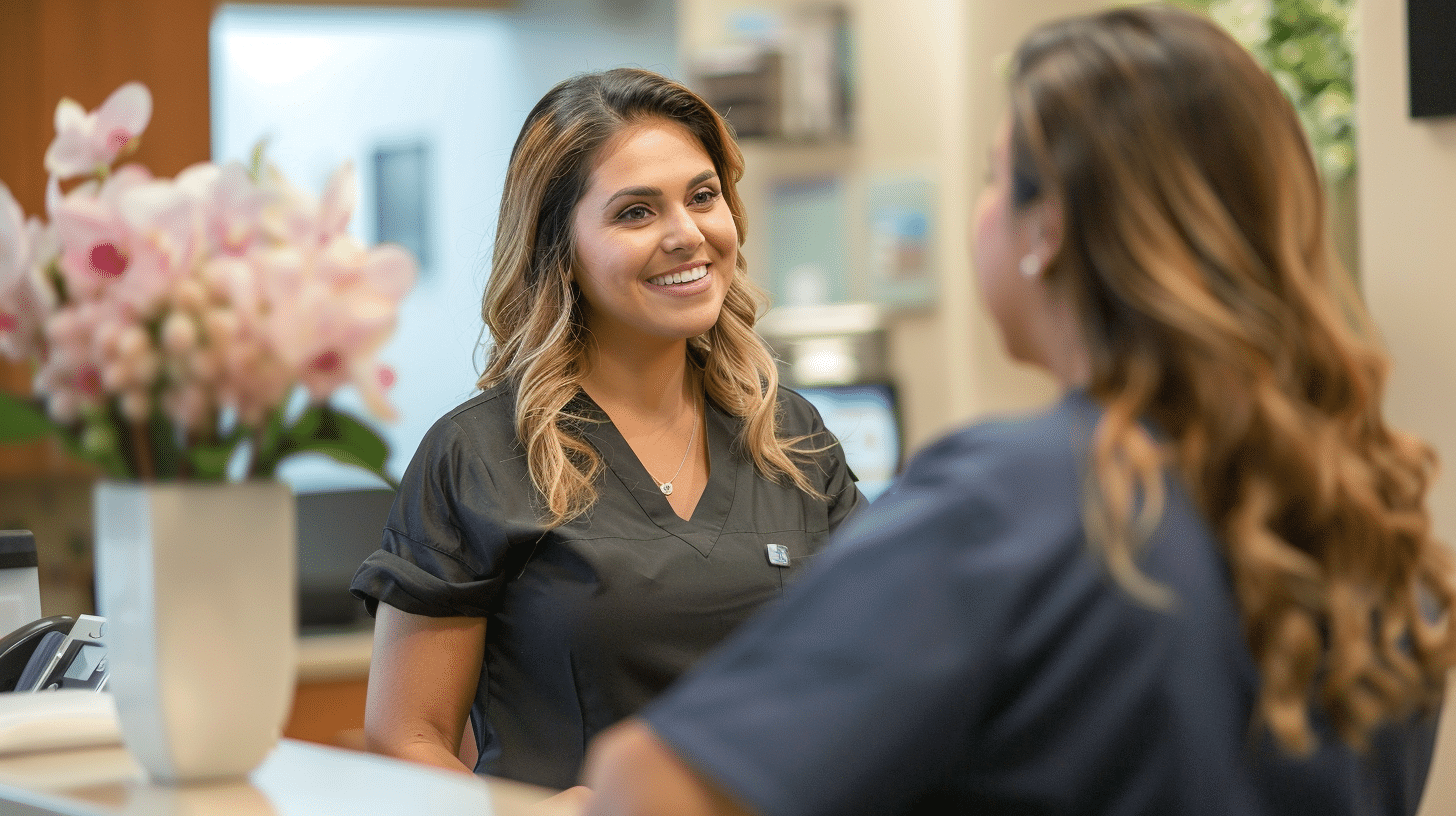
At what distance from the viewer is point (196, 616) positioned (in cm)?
113

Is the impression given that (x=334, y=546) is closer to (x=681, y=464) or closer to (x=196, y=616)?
(x=681, y=464)

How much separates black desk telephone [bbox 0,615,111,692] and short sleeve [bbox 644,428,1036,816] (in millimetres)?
1082

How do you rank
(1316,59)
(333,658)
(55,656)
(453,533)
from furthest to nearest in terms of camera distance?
(333,658) < (1316,59) < (453,533) < (55,656)

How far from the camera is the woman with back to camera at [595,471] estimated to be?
1.76m

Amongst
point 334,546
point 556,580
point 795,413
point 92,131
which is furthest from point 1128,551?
point 334,546

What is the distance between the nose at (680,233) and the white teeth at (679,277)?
0.10ft

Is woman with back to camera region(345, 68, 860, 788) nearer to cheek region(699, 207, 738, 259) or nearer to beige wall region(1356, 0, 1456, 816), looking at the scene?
cheek region(699, 207, 738, 259)

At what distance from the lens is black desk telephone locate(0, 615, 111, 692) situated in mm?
1652

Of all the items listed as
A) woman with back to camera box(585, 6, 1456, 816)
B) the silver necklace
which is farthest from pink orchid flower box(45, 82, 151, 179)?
the silver necklace

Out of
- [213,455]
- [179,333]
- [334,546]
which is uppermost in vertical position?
[179,333]

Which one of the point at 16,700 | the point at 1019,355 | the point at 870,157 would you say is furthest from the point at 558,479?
the point at 870,157

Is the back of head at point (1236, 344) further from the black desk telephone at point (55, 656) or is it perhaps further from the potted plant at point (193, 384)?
the black desk telephone at point (55, 656)

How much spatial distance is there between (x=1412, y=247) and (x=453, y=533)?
1.70m

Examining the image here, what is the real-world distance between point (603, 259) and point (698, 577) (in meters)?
0.44
